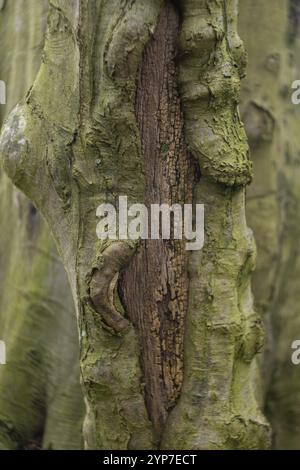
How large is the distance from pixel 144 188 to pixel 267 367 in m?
0.85

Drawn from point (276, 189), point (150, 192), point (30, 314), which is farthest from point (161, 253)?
point (30, 314)

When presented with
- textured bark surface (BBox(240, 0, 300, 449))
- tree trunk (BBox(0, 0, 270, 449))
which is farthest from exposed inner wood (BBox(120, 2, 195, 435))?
textured bark surface (BBox(240, 0, 300, 449))

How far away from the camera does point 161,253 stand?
57.4 inches

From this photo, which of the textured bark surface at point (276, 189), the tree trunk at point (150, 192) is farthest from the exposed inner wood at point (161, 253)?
the textured bark surface at point (276, 189)

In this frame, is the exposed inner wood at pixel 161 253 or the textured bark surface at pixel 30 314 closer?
the exposed inner wood at pixel 161 253

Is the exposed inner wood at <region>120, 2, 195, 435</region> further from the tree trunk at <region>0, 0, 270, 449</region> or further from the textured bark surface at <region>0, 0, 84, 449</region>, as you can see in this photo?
the textured bark surface at <region>0, 0, 84, 449</region>

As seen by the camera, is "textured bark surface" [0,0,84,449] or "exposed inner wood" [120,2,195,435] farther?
"textured bark surface" [0,0,84,449]

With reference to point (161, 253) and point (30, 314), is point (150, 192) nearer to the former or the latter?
point (161, 253)

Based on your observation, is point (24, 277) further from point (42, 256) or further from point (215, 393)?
point (215, 393)

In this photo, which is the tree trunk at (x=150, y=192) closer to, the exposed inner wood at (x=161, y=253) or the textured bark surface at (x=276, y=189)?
the exposed inner wood at (x=161, y=253)

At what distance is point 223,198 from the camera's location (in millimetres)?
1449

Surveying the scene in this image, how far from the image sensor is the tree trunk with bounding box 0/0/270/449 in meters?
1.36

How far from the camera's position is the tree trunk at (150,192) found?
4.47ft

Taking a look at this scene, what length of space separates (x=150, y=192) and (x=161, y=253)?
120 mm
